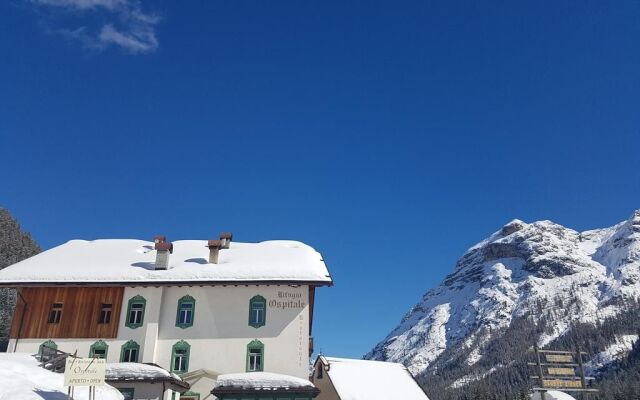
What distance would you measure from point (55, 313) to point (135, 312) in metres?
4.98

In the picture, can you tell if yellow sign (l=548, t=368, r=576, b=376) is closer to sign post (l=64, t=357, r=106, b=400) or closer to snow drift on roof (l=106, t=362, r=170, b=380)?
snow drift on roof (l=106, t=362, r=170, b=380)

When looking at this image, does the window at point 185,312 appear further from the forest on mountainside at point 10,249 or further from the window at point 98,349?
the forest on mountainside at point 10,249

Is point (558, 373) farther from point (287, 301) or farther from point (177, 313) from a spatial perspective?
point (177, 313)

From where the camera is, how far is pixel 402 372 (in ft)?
166

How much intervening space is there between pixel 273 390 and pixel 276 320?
5.69 meters

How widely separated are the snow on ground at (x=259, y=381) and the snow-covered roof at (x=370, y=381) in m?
15.0

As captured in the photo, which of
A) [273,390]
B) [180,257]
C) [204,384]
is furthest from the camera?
[180,257]

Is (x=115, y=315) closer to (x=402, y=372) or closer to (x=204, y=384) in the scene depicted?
(x=204, y=384)

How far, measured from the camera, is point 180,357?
105 feet

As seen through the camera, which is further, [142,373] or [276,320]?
[276,320]

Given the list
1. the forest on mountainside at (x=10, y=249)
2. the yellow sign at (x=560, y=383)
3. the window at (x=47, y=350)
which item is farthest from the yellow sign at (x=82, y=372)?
the forest on mountainside at (x=10, y=249)

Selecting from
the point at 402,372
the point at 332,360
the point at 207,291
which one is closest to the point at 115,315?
the point at 207,291

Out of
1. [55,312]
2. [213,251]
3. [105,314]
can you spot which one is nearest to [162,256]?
[213,251]

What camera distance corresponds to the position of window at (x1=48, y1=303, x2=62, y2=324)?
1303 inches
